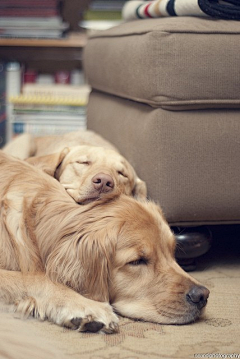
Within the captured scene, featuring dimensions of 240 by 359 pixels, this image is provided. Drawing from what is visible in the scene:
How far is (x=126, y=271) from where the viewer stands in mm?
1542

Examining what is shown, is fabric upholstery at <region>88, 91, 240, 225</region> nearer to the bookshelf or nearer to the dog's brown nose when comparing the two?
the dog's brown nose

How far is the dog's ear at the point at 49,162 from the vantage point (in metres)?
2.14

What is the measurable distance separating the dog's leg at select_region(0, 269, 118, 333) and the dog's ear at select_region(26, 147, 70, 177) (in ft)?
2.03

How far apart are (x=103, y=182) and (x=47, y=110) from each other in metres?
1.85

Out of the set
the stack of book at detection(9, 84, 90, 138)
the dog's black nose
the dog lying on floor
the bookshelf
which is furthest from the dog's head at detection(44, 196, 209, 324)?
the bookshelf

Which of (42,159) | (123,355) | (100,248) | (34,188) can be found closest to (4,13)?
(42,159)

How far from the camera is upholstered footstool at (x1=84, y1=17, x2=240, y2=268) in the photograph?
192 centimetres

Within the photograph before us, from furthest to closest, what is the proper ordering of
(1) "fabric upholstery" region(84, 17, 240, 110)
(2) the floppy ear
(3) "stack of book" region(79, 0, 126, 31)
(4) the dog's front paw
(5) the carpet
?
(3) "stack of book" region(79, 0, 126, 31), (2) the floppy ear, (1) "fabric upholstery" region(84, 17, 240, 110), (4) the dog's front paw, (5) the carpet

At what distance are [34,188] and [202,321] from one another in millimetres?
575

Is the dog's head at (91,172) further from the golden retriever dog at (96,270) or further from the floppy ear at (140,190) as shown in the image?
the golden retriever dog at (96,270)

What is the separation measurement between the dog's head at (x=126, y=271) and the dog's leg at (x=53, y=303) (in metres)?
0.04

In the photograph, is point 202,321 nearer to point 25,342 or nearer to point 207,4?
point 25,342

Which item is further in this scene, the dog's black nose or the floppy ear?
the floppy ear

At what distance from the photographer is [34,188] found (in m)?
1.70
